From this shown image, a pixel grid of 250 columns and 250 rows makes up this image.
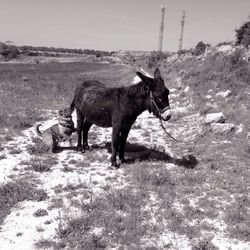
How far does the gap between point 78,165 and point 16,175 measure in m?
1.67

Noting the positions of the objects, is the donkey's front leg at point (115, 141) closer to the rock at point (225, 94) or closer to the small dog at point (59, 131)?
the small dog at point (59, 131)

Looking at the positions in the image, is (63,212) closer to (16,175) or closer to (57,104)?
(16,175)

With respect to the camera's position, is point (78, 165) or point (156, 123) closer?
point (78, 165)

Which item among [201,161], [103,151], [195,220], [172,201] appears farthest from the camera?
[103,151]

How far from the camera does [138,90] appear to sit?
856 cm

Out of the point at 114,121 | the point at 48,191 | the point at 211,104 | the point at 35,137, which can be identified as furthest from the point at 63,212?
the point at 211,104

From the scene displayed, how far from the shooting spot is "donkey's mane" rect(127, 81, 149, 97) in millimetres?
8445

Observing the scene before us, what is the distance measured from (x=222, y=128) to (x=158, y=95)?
454 centimetres

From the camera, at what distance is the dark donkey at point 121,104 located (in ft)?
26.7

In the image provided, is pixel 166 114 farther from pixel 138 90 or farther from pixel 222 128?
pixel 222 128

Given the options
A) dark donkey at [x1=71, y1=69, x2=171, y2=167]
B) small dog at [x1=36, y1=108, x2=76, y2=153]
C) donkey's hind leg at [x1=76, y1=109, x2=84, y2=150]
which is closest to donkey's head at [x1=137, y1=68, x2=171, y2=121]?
dark donkey at [x1=71, y1=69, x2=171, y2=167]

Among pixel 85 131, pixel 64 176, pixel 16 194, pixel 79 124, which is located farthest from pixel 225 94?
pixel 16 194

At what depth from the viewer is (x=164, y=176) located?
823 cm

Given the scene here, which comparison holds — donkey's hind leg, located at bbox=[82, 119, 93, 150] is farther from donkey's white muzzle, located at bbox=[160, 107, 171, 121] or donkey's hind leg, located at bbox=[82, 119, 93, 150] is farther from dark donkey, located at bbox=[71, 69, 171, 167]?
donkey's white muzzle, located at bbox=[160, 107, 171, 121]
